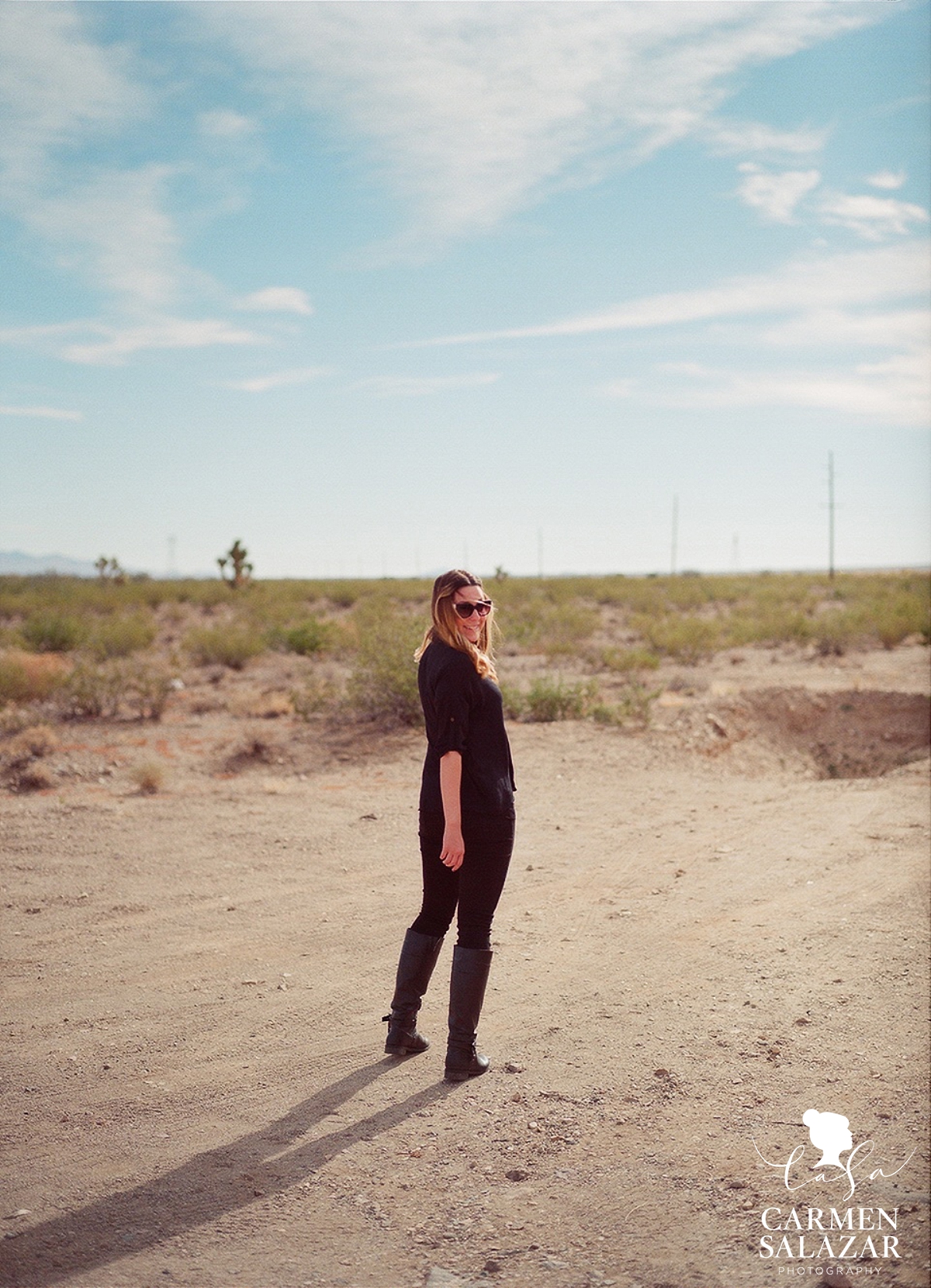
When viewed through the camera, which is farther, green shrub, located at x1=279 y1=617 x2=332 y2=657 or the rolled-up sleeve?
green shrub, located at x1=279 y1=617 x2=332 y2=657

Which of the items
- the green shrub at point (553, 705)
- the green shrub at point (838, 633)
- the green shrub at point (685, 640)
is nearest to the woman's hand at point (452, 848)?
the green shrub at point (553, 705)

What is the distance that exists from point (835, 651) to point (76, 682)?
16879 millimetres

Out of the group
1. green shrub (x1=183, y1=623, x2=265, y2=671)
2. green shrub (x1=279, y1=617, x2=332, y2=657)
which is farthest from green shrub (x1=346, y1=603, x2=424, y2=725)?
green shrub (x1=279, y1=617, x2=332, y2=657)

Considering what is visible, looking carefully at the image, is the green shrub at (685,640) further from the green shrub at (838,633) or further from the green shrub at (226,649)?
the green shrub at (226,649)

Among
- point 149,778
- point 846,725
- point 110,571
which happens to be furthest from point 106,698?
point 110,571

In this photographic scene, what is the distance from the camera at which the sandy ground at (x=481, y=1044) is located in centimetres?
376

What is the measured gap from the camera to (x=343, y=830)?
1008 cm

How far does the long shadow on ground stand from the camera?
12.1ft

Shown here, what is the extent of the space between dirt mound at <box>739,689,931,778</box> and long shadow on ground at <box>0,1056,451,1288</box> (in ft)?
38.7

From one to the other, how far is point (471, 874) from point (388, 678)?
33.2 feet

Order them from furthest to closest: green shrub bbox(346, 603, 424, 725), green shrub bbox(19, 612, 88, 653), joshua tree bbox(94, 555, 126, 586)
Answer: joshua tree bbox(94, 555, 126, 586), green shrub bbox(19, 612, 88, 653), green shrub bbox(346, 603, 424, 725)

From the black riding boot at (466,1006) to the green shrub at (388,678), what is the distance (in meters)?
9.57

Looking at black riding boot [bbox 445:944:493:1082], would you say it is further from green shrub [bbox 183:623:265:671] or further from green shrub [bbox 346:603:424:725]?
green shrub [bbox 183:623:265:671]

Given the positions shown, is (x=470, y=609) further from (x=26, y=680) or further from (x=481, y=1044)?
(x=26, y=680)
